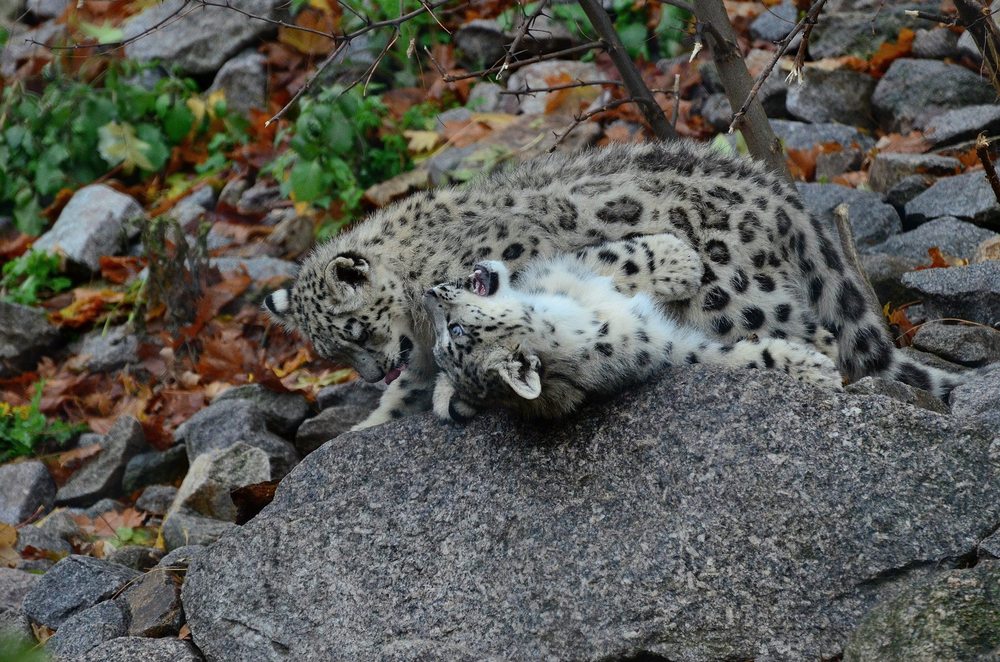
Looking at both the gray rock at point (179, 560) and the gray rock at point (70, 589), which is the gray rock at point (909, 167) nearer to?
the gray rock at point (179, 560)

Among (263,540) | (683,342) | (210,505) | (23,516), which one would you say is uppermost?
(683,342)

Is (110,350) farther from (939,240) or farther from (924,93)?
(924,93)

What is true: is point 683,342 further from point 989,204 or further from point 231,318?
point 231,318

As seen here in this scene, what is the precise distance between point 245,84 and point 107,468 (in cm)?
575

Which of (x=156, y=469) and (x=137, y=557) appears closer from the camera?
(x=137, y=557)

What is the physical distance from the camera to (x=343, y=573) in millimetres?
4469

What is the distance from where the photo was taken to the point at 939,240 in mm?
7434

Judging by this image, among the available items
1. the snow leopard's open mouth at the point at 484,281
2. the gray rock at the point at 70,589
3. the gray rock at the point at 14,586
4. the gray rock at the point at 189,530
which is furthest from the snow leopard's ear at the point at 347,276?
the gray rock at the point at 14,586

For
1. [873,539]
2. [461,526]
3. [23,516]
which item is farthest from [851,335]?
[23,516]

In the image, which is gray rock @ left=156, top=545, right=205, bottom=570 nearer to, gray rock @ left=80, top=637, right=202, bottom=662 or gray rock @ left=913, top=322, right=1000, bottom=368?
gray rock @ left=80, top=637, right=202, bottom=662

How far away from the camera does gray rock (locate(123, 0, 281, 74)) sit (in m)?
12.8

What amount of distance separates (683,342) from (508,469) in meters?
0.90

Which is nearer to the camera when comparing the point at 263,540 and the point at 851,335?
the point at 263,540

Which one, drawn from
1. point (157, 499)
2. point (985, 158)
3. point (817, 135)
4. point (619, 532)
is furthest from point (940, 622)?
point (817, 135)
